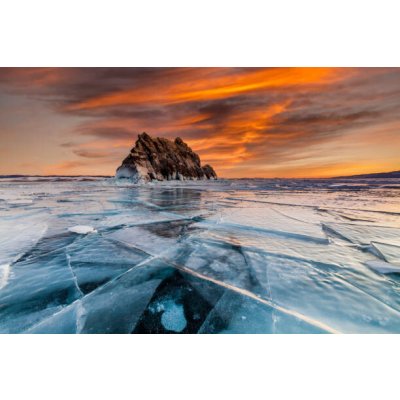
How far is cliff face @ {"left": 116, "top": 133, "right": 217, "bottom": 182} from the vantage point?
60.1 feet

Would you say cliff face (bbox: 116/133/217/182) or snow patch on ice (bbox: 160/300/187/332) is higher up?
cliff face (bbox: 116/133/217/182)

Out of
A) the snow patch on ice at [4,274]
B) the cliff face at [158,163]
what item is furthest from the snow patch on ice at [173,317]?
the cliff face at [158,163]

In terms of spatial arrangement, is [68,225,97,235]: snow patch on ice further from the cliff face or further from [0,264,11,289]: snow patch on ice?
the cliff face

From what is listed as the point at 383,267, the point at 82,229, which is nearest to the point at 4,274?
the point at 82,229

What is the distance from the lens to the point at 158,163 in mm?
24266

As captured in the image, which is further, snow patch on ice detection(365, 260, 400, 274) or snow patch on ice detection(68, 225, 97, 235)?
snow patch on ice detection(68, 225, 97, 235)

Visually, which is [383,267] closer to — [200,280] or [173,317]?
[200,280]

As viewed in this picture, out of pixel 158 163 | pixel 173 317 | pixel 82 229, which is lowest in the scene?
pixel 173 317

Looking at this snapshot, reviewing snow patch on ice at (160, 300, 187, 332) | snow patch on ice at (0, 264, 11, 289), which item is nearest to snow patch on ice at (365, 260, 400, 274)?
snow patch on ice at (160, 300, 187, 332)

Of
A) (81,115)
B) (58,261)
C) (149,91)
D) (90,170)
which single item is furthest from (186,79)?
(90,170)

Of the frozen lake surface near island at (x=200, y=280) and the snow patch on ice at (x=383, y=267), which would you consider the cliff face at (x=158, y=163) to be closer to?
the frozen lake surface near island at (x=200, y=280)

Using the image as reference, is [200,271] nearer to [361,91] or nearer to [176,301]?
[176,301]
